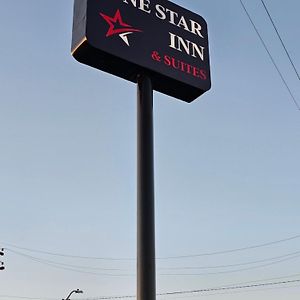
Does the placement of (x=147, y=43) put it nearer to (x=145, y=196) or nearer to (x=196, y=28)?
(x=196, y=28)

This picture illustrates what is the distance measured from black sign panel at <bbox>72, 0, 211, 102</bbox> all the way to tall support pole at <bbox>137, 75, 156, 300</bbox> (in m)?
0.28

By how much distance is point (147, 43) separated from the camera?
604 cm

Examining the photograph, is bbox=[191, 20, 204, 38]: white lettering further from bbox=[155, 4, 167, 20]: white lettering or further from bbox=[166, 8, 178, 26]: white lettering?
bbox=[155, 4, 167, 20]: white lettering

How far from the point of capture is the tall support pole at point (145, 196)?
4918 mm

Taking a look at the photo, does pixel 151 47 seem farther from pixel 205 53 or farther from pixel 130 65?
pixel 205 53

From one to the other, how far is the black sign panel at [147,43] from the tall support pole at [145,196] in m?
0.28

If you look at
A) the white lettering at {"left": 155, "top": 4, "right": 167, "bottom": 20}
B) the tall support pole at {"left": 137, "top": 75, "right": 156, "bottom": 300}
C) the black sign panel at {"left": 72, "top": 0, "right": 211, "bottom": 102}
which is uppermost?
the white lettering at {"left": 155, "top": 4, "right": 167, "bottom": 20}

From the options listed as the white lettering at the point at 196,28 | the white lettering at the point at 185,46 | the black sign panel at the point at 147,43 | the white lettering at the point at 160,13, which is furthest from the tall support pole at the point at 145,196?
the white lettering at the point at 196,28

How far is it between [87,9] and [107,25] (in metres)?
0.28

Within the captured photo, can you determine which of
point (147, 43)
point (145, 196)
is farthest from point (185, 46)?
point (145, 196)

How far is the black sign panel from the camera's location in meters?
5.76

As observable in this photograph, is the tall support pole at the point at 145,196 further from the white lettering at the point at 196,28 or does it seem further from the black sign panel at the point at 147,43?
the white lettering at the point at 196,28

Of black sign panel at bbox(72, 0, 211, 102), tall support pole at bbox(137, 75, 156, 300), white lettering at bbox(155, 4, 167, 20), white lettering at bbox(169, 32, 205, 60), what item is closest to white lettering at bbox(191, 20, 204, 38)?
black sign panel at bbox(72, 0, 211, 102)

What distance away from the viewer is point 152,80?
6.11 meters
